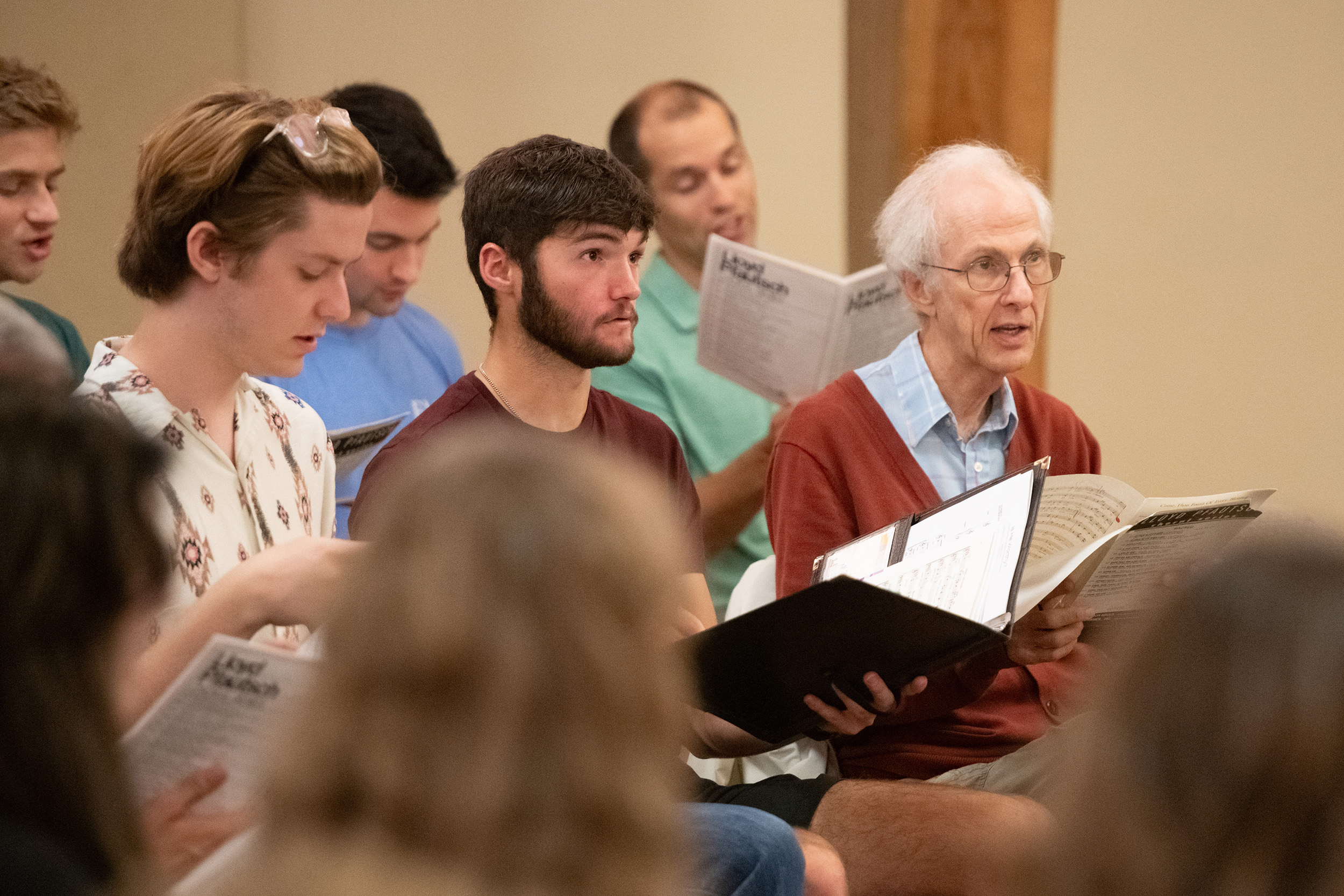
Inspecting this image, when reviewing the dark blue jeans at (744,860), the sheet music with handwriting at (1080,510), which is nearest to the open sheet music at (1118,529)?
the sheet music with handwriting at (1080,510)

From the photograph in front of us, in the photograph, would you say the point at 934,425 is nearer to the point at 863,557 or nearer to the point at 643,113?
the point at 863,557

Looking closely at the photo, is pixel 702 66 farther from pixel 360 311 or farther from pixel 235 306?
pixel 235 306

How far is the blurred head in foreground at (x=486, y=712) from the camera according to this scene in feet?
2.45

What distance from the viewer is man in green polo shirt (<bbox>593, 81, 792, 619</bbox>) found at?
2639mm

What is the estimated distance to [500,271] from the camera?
217 cm

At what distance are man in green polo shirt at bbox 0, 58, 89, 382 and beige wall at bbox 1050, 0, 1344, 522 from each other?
114 inches

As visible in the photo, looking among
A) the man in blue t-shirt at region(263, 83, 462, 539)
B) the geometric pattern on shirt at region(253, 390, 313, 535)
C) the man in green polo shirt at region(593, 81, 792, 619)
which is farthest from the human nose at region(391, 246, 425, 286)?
the geometric pattern on shirt at region(253, 390, 313, 535)

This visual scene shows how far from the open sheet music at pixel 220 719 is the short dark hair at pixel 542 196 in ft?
3.28

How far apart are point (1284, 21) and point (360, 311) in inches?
119

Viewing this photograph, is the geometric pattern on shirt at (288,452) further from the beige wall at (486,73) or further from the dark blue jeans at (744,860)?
the beige wall at (486,73)

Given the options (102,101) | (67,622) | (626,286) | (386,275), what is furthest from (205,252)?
(102,101)

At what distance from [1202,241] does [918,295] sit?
2.19 m

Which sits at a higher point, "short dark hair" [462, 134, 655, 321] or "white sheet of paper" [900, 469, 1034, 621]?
"short dark hair" [462, 134, 655, 321]

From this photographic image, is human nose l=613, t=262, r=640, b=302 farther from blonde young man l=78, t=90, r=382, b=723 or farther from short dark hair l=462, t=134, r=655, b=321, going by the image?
blonde young man l=78, t=90, r=382, b=723
